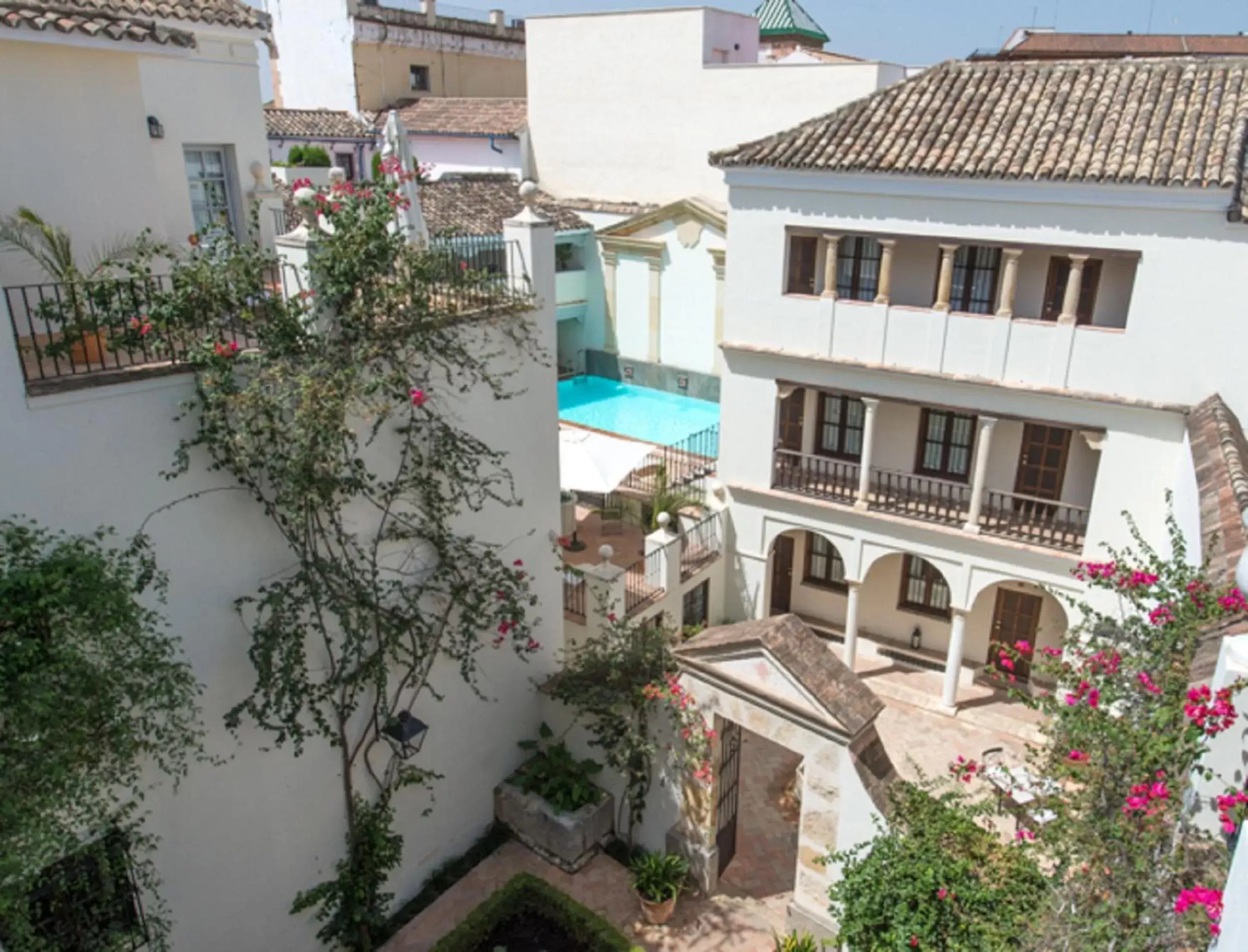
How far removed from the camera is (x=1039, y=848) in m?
7.55

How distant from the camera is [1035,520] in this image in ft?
57.3

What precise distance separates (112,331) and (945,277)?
43.4 feet

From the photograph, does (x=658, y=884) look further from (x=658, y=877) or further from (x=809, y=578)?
(x=809, y=578)

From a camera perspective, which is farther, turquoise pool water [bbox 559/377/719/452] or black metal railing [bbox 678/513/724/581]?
turquoise pool water [bbox 559/377/719/452]

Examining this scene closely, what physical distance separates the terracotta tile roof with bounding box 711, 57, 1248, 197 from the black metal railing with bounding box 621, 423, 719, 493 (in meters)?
6.41

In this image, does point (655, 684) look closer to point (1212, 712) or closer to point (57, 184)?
point (1212, 712)

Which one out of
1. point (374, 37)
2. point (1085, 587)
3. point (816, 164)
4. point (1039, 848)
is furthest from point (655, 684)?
point (374, 37)

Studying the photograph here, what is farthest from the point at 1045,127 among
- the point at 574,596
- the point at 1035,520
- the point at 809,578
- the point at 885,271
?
the point at 574,596

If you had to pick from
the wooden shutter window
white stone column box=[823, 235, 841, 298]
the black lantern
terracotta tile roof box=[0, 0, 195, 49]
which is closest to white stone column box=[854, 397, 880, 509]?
white stone column box=[823, 235, 841, 298]

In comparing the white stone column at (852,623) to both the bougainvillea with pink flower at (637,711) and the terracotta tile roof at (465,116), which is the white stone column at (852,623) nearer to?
the bougainvillea with pink flower at (637,711)

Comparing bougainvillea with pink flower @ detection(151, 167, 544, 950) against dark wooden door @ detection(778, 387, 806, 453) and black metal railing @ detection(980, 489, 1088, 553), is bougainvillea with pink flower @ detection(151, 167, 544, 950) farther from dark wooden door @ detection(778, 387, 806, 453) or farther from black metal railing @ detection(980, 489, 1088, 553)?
black metal railing @ detection(980, 489, 1088, 553)

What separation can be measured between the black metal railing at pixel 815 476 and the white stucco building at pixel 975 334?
0.16 ft

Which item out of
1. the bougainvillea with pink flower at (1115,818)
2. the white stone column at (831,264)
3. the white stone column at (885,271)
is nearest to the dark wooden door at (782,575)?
the white stone column at (831,264)

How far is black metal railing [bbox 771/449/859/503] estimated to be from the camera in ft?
62.1
